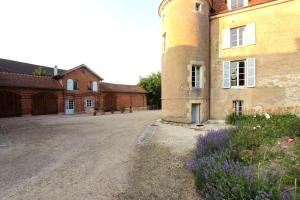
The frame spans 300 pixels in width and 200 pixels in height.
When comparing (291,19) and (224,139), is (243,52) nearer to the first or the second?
(291,19)

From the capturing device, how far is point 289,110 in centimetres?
1123

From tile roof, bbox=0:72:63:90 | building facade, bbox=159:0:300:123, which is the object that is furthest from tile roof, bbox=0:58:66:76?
building facade, bbox=159:0:300:123

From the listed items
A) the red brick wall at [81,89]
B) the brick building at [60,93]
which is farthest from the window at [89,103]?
the red brick wall at [81,89]

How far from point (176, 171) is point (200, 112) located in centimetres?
898

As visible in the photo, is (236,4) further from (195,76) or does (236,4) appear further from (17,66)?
(17,66)

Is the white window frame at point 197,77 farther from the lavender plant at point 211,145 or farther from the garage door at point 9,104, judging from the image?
the garage door at point 9,104

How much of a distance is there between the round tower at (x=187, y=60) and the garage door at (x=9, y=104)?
15711 mm

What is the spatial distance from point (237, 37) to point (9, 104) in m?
21.0

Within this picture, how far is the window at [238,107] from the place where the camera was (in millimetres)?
12644

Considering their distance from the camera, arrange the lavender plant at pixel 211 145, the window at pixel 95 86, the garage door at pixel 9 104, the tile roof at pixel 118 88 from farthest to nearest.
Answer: the tile roof at pixel 118 88 < the window at pixel 95 86 < the garage door at pixel 9 104 < the lavender plant at pixel 211 145

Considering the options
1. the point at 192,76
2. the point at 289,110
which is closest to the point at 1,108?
the point at 192,76

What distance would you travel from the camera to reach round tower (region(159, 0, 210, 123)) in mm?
12594

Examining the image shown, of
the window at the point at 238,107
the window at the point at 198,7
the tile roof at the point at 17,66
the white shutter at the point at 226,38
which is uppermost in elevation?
the window at the point at 198,7

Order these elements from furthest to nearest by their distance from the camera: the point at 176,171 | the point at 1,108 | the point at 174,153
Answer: the point at 1,108 < the point at 174,153 < the point at 176,171
